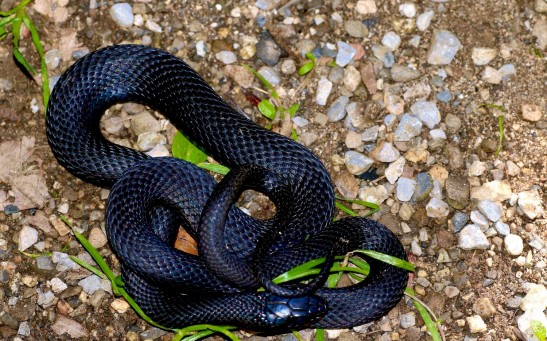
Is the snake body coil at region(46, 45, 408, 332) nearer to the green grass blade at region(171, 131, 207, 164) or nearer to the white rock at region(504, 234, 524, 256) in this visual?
the green grass blade at region(171, 131, 207, 164)

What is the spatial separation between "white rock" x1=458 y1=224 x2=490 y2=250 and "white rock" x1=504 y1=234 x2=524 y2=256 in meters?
0.21

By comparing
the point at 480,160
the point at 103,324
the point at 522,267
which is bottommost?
the point at 103,324

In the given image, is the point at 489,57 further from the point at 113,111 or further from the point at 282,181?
the point at 113,111

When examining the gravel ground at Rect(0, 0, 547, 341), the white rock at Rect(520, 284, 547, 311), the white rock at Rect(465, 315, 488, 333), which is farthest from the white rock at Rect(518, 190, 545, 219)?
the white rock at Rect(465, 315, 488, 333)

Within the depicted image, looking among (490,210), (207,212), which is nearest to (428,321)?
(490,210)

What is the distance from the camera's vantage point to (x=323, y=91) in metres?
8.75

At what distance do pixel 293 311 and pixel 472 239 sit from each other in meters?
2.13

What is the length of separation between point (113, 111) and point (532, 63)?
193 inches

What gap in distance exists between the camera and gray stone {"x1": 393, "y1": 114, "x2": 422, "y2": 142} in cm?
854

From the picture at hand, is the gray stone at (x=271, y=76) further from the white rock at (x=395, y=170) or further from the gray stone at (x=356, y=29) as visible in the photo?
the white rock at (x=395, y=170)

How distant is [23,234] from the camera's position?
817 cm

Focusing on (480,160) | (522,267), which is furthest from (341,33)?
(522,267)

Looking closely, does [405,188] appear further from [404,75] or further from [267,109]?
[267,109]

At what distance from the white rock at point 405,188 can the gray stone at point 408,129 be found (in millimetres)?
484
